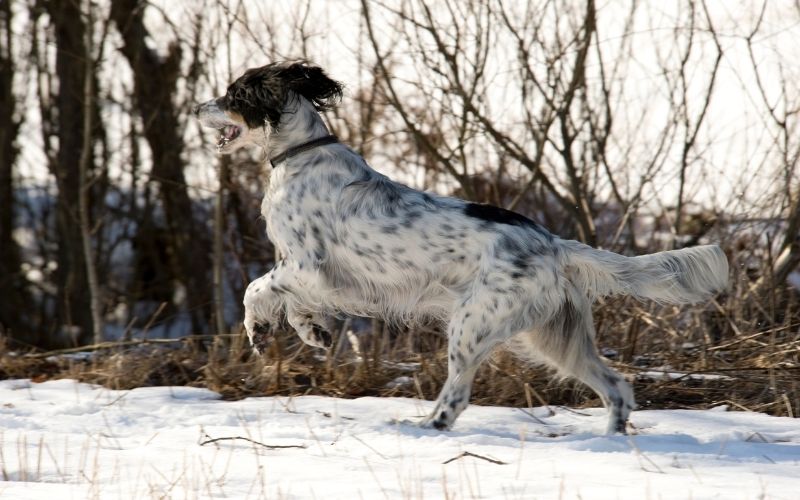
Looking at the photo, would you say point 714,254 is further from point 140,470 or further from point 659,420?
point 140,470

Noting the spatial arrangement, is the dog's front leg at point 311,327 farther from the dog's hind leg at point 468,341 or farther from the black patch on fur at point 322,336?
the dog's hind leg at point 468,341

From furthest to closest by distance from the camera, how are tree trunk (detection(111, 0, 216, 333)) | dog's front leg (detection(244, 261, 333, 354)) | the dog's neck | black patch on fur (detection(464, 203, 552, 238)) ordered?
tree trunk (detection(111, 0, 216, 333)) → the dog's neck → dog's front leg (detection(244, 261, 333, 354)) → black patch on fur (detection(464, 203, 552, 238))

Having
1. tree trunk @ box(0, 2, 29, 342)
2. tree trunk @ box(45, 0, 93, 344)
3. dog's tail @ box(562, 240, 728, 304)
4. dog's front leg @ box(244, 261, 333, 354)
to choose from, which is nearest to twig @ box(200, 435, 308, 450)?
dog's front leg @ box(244, 261, 333, 354)

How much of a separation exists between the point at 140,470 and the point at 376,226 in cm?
172

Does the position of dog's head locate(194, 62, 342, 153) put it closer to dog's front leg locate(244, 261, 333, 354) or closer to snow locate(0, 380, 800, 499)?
dog's front leg locate(244, 261, 333, 354)

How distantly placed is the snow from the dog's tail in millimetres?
595

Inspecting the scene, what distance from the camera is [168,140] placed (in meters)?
12.8

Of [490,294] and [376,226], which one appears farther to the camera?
[376,226]

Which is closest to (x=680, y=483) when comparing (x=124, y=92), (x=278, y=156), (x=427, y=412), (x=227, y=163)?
(x=427, y=412)

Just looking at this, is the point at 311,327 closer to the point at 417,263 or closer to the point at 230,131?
the point at 417,263

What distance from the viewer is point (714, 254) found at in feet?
15.5

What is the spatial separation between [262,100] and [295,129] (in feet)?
0.72

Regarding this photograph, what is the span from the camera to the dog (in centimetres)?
472

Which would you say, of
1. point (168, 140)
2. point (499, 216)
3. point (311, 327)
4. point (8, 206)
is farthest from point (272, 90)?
point (8, 206)
